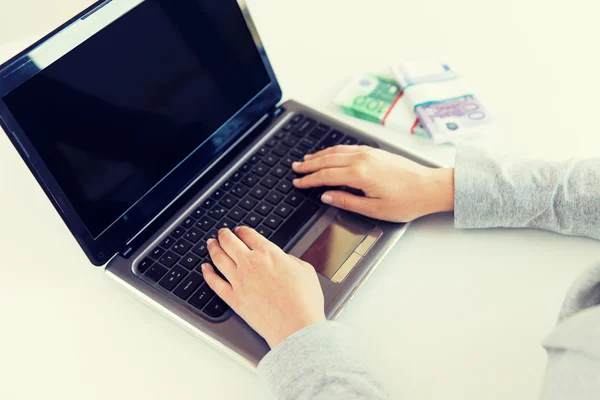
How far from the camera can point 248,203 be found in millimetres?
653

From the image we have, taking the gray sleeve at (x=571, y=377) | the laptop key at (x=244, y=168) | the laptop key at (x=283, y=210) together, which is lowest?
the gray sleeve at (x=571, y=377)

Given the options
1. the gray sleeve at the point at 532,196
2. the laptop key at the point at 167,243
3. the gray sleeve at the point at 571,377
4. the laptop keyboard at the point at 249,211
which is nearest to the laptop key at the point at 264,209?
the laptop keyboard at the point at 249,211

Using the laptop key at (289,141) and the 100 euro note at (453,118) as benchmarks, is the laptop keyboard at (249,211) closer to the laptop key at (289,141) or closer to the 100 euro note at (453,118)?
the laptop key at (289,141)

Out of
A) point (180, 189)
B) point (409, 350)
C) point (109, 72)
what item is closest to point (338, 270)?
point (409, 350)

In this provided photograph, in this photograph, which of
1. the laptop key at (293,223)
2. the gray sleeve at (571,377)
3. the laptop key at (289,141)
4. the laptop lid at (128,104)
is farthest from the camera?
the laptop key at (289,141)

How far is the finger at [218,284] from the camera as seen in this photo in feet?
1.84

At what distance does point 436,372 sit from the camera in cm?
53

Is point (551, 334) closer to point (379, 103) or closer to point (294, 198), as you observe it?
point (294, 198)

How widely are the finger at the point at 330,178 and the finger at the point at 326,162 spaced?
0.6 inches

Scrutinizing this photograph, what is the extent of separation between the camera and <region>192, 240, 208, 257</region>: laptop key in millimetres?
604

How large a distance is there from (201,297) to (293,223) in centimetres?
14

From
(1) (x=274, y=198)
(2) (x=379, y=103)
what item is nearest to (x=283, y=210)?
(1) (x=274, y=198)

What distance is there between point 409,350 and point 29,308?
42cm

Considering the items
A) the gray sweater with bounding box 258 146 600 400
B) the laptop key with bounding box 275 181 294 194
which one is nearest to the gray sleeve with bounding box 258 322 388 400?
the gray sweater with bounding box 258 146 600 400
